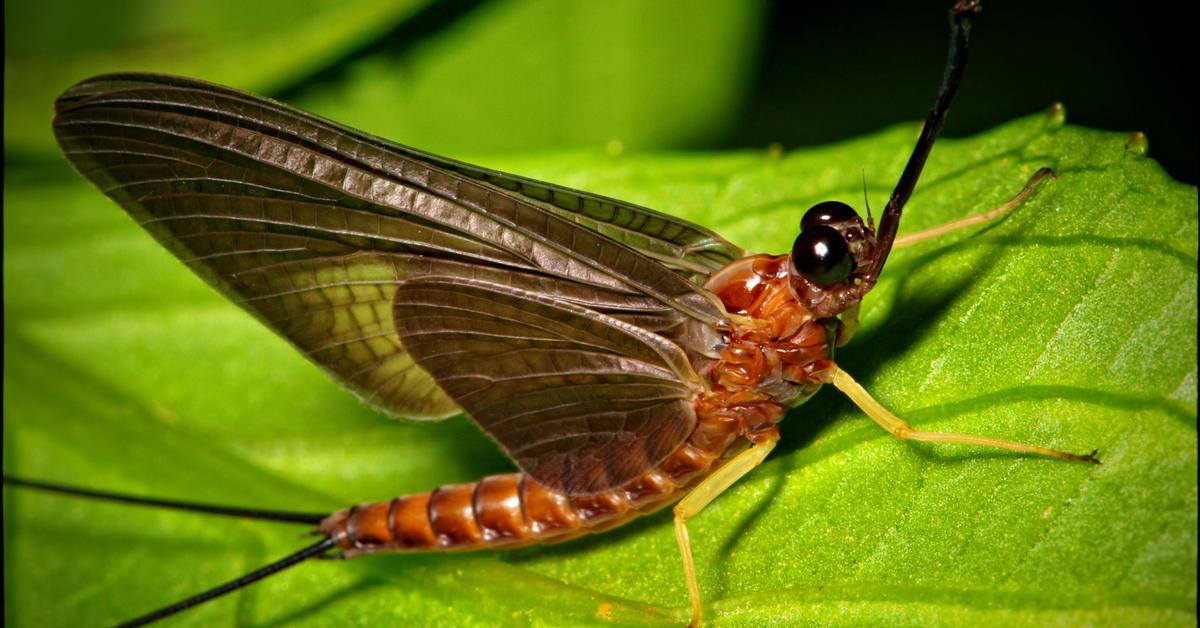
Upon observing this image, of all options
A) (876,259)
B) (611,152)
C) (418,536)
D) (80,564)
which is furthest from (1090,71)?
(80,564)

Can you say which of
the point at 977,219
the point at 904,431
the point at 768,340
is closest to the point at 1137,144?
the point at 977,219

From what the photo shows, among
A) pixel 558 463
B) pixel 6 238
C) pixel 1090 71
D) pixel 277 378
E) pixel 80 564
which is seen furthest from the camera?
pixel 1090 71

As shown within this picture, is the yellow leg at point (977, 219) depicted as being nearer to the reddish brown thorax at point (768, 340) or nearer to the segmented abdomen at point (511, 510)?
the reddish brown thorax at point (768, 340)

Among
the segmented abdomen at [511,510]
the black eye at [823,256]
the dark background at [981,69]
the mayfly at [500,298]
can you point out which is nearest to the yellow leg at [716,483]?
the mayfly at [500,298]

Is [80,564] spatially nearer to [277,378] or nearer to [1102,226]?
[277,378]

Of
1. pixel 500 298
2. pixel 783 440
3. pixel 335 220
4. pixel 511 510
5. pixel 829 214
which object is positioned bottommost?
pixel 783 440

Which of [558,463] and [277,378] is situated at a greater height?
[277,378]

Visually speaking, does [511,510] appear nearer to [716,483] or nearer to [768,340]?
[716,483]
